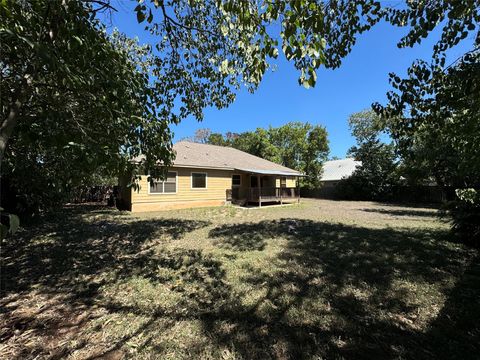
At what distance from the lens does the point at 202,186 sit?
1625 cm

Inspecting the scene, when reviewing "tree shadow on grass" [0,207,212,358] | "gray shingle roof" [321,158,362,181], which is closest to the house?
"tree shadow on grass" [0,207,212,358]

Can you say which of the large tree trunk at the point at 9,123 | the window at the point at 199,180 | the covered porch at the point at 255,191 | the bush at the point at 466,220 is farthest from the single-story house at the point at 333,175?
the large tree trunk at the point at 9,123

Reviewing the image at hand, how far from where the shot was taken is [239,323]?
119 inches

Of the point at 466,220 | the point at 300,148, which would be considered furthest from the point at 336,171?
the point at 466,220

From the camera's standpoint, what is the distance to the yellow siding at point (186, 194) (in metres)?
13.5

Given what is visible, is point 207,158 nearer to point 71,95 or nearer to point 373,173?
point 71,95

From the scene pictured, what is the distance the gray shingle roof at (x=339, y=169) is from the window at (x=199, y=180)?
19.7 metres

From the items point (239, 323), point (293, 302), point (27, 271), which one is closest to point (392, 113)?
point (293, 302)

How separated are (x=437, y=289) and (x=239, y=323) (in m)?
3.15

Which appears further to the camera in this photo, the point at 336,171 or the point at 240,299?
the point at 336,171

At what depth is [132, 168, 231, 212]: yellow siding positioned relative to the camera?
1350cm

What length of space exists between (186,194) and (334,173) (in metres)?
23.4

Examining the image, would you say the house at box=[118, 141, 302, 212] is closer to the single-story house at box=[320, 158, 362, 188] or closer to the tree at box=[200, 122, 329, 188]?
the tree at box=[200, 122, 329, 188]

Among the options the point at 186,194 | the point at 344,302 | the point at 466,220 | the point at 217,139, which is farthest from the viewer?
the point at 217,139
